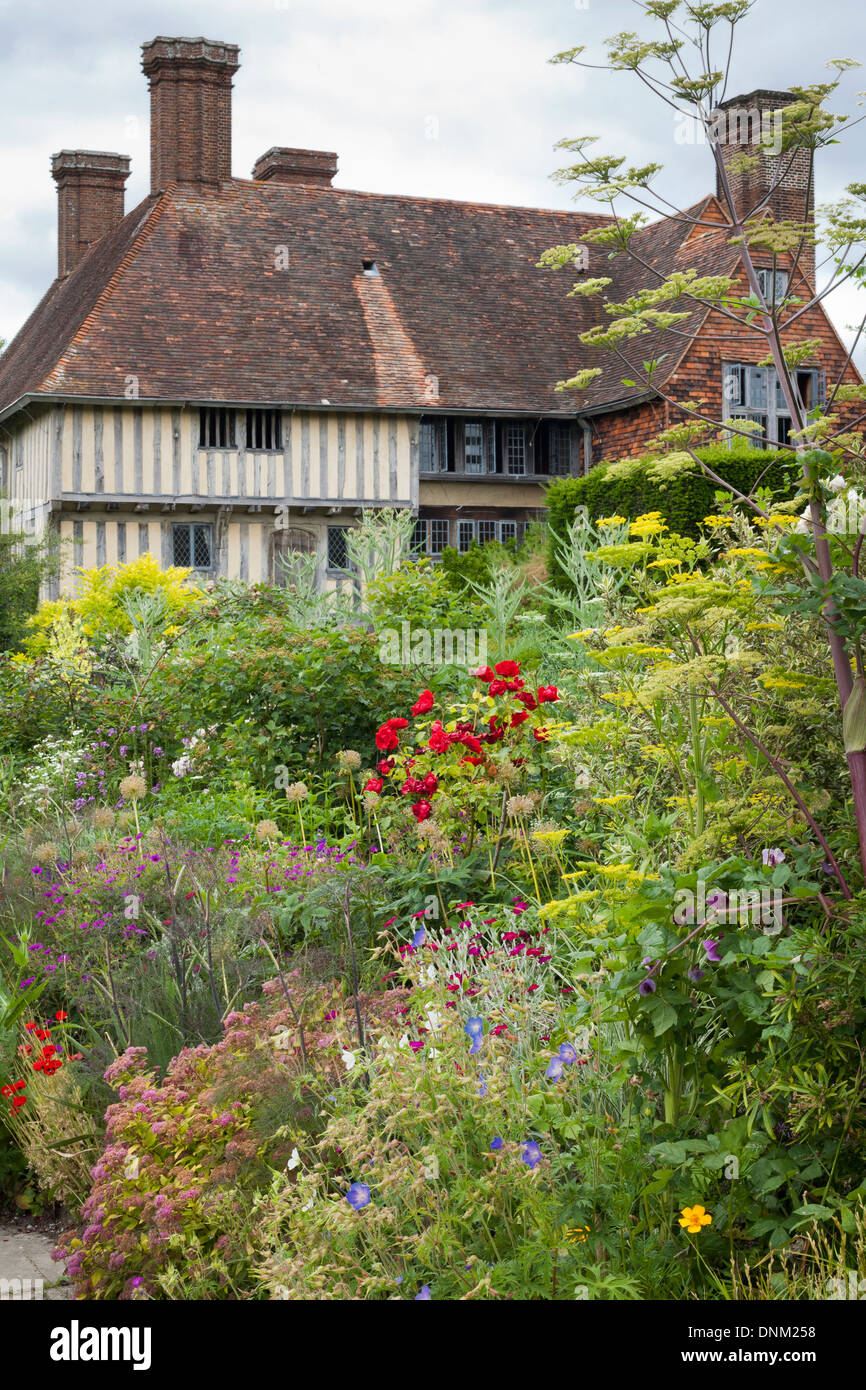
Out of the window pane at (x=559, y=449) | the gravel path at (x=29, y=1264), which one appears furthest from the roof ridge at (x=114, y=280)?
the gravel path at (x=29, y=1264)

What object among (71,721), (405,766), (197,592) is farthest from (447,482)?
(405,766)

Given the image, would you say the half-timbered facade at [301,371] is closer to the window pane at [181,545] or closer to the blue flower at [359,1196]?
the window pane at [181,545]

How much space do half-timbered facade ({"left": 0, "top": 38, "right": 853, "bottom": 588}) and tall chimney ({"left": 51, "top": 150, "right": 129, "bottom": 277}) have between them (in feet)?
10.5

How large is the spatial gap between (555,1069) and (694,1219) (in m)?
0.52

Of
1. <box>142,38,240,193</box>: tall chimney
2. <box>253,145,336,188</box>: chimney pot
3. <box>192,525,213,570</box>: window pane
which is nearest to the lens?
<box>192,525,213,570</box>: window pane

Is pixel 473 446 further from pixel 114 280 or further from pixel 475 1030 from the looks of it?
pixel 475 1030

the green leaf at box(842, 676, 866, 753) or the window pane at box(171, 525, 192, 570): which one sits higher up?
the window pane at box(171, 525, 192, 570)

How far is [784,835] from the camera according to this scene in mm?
3615

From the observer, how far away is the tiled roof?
72.1 ft

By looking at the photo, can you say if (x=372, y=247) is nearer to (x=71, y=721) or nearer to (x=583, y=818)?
(x=71, y=721)

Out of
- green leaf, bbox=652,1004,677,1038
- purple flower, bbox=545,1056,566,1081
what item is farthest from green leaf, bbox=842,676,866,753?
purple flower, bbox=545,1056,566,1081

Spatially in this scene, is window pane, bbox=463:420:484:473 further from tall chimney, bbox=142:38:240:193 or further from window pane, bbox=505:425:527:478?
tall chimney, bbox=142:38:240:193
